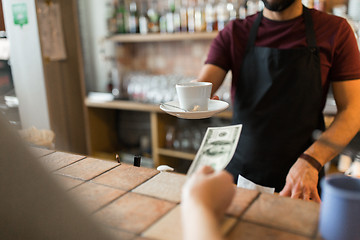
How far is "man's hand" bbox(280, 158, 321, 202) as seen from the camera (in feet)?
3.67

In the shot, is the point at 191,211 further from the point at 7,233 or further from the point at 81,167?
the point at 81,167

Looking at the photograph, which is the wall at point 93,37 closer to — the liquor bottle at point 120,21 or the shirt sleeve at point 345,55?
the liquor bottle at point 120,21

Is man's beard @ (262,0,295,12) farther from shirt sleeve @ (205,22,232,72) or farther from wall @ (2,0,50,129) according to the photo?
wall @ (2,0,50,129)

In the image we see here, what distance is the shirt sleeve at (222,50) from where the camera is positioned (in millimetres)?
1624

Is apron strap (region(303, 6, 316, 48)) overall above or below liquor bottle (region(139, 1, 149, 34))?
below

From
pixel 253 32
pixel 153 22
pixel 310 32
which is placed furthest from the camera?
pixel 153 22

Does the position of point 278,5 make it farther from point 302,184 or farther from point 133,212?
point 133,212

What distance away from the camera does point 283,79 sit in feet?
5.12

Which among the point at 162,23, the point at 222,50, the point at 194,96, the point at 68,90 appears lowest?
the point at 68,90

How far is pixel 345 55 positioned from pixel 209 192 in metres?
1.11

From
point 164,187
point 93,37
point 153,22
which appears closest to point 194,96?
point 164,187

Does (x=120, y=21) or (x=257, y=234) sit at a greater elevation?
(x=120, y=21)

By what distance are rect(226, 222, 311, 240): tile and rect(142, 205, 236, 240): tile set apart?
0.06 ft

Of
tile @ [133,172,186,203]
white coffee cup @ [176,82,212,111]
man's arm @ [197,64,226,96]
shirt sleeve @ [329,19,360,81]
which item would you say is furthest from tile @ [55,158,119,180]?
shirt sleeve @ [329,19,360,81]
